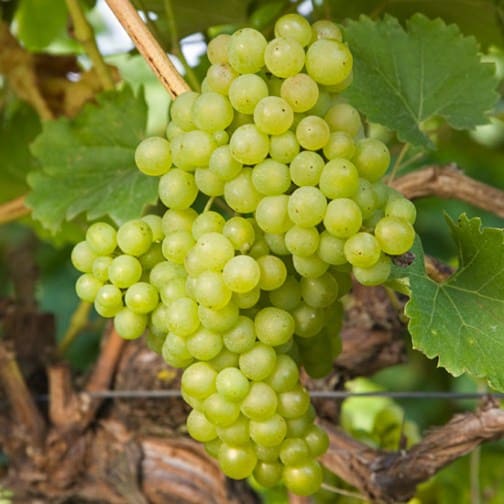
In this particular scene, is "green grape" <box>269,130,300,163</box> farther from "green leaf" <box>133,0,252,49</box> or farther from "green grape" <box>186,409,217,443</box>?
"green leaf" <box>133,0,252,49</box>

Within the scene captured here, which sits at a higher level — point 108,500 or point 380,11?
point 380,11

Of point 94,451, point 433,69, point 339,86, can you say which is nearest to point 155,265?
point 339,86

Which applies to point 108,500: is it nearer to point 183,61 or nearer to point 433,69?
point 183,61

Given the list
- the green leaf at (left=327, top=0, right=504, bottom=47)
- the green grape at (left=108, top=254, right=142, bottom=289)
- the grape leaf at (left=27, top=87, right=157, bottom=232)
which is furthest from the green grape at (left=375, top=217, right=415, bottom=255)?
the green leaf at (left=327, top=0, right=504, bottom=47)

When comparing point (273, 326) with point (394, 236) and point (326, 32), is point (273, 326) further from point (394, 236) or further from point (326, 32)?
point (326, 32)

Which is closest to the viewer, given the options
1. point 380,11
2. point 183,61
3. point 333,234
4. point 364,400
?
point 333,234

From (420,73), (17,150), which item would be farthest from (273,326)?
(17,150)

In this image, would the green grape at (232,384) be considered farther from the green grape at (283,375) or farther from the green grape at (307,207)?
the green grape at (307,207)

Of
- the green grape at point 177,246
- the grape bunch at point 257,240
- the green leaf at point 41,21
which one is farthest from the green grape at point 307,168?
the green leaf at point 41,21
